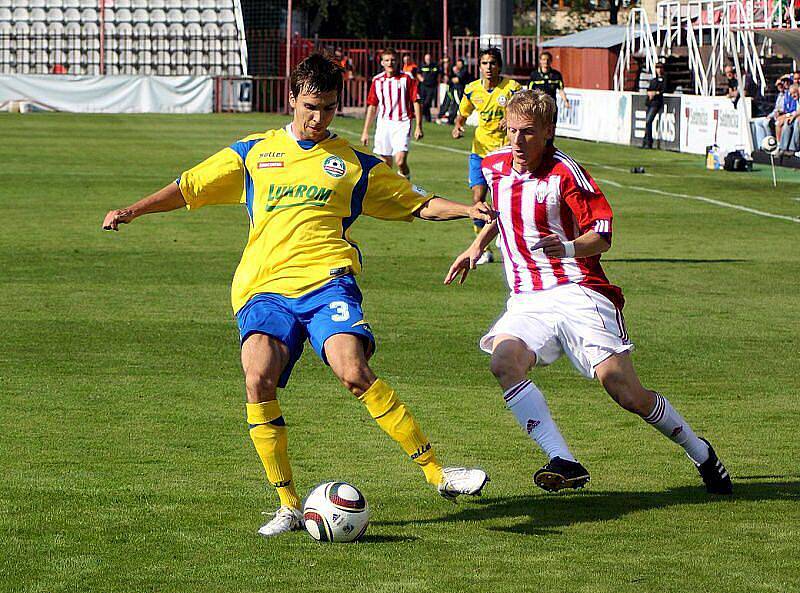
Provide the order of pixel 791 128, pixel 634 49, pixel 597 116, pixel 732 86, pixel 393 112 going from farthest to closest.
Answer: pixel 634 49 < pixel 597 116 < pixel 732 86 < pixel 791 128 < pixel 393 112

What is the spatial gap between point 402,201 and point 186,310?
5760mm

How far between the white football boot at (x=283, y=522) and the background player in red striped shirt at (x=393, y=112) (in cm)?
1581

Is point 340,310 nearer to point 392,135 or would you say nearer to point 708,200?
point 392,135

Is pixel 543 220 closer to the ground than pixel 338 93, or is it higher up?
closer to the ground

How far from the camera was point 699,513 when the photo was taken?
6141mm

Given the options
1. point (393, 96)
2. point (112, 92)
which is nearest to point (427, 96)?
point (112, 92)

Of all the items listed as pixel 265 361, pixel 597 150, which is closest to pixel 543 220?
pixel 265 361

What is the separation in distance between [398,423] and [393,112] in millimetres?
16340

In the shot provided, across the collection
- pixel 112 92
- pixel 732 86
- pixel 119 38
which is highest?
pixel 119 38

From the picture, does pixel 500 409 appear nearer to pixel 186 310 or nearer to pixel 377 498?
pixel 377 498

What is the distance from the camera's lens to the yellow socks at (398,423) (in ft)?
18.8

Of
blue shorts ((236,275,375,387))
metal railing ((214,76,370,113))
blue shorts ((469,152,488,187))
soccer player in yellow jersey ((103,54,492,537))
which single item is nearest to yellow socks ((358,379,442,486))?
soccer player in yellow jersey ((103,54,492,537))

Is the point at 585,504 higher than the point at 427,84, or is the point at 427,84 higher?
the point at 427,84

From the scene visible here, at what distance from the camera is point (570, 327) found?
249 inches
